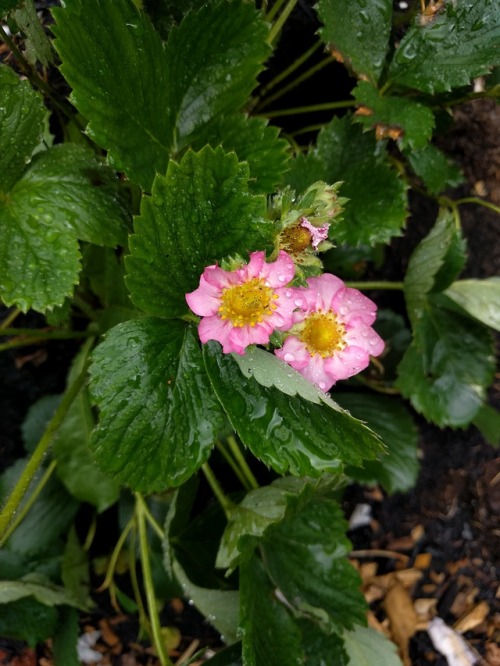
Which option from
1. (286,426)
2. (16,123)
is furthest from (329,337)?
(16,123)

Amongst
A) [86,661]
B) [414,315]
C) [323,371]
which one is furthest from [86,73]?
[86,661]

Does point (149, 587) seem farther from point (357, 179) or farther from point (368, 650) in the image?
point (357, 179)

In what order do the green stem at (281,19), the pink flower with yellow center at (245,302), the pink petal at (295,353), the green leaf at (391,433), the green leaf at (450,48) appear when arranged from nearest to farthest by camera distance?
the pink flower with yellow center at (245,302), the pink petal at (295,353), the green leaf at (450,48), the green stem at (281,19), the green leaf at (391,433)

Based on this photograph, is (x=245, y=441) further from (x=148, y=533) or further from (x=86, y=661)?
(x=86, y=661)

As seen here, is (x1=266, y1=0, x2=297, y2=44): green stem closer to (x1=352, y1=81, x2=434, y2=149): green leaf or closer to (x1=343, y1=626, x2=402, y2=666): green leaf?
(x1=352, y1=81, x2=434, y2=149): green leaf

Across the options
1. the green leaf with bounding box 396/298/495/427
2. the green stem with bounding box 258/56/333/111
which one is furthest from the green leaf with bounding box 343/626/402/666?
the green stem with bounding box 258/56/333/111

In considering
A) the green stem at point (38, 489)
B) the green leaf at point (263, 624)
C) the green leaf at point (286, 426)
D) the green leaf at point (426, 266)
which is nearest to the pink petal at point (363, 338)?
the green leaf at point (286, 426)

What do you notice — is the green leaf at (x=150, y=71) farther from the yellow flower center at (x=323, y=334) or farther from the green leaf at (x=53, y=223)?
the yellow flower center at (x=323, y=334)
